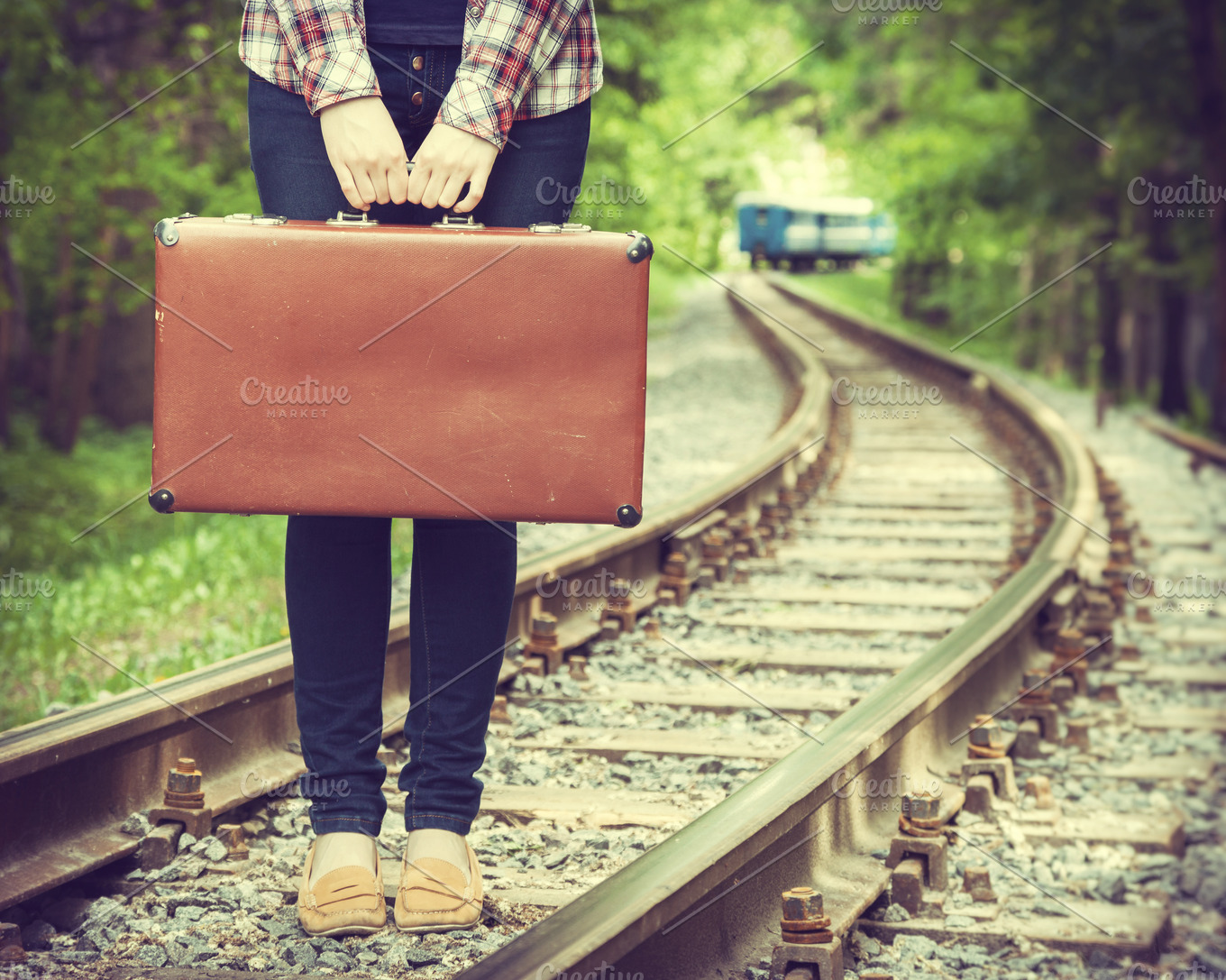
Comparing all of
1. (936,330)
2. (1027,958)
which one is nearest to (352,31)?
(1027,958)

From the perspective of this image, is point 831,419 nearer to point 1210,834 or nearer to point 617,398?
point 1210,834

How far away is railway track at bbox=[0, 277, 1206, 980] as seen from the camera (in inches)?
82.1

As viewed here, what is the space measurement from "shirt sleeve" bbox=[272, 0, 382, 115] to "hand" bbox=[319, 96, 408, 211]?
0.06 feet

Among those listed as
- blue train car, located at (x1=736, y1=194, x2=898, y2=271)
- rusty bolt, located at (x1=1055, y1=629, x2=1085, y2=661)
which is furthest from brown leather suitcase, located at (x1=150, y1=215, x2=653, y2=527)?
blue train car, located at (x1=736, y1=194, x2=898, y2=271)

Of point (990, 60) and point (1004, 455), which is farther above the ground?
point (990, 60)

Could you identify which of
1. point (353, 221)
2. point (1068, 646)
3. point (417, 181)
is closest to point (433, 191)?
point (417, 181)

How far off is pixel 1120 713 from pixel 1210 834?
85 cm

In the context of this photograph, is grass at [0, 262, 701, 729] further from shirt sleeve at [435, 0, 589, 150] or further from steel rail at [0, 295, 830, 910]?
shirt sleeve at [435, 0, 589, 150]

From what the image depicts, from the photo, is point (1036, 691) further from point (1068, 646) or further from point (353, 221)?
Answer: point (353, 221)

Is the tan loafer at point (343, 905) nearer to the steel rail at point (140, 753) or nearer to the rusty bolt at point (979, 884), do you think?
the steel rail at point (140, 753)

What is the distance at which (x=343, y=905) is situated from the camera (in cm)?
210

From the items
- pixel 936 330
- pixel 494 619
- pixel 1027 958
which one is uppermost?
pixel 936 330

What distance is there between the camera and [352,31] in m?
1.97

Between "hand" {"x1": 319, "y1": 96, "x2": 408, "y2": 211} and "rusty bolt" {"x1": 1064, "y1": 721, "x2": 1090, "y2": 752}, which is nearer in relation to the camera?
"hand" {"x1": 319, "y1": 96, "x2": 408, "y2": 211}
